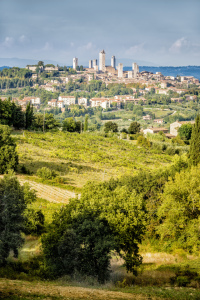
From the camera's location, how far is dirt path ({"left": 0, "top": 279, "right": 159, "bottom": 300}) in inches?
311

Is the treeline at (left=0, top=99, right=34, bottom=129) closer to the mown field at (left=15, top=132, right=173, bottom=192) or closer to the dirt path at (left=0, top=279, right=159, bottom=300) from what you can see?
the mown field at (left=15, top=132, right=173, bottom=192)

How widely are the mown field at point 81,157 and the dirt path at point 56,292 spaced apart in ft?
40.7

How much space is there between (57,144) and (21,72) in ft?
494

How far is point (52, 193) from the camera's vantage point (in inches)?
798

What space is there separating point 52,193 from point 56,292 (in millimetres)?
12210

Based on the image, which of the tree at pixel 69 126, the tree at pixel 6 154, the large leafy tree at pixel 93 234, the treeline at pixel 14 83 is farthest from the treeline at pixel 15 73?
the large leafy tree at pixel 93 234

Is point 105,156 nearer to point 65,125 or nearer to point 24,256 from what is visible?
point 65,125

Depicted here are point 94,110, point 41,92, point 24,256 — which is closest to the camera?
point 24,256

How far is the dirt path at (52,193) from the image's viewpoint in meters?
19.5

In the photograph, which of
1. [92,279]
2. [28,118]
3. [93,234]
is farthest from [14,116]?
[92,279]

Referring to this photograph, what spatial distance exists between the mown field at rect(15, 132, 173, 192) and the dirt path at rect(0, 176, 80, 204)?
652 mm

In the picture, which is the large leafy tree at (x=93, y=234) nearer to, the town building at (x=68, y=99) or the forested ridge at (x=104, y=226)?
the forested ridge at (x=104, y=226)

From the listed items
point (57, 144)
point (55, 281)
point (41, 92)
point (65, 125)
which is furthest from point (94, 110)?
point (55, 281)

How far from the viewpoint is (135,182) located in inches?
695
